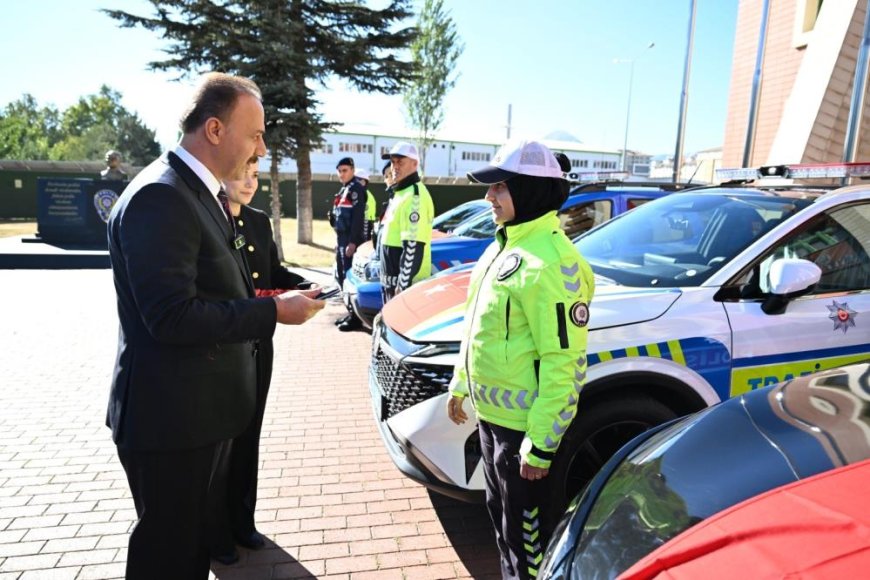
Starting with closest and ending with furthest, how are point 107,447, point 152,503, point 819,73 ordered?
point 152,503 → point 107,447 → point 819,73

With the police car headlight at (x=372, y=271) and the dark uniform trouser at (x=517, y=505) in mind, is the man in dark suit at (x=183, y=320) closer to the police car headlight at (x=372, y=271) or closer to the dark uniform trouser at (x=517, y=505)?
the dark uniform trouser at (x=517, y=505)

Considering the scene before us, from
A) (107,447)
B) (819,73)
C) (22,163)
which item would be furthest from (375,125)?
(107,447)

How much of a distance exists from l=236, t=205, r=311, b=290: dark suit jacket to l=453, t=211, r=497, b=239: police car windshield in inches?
151

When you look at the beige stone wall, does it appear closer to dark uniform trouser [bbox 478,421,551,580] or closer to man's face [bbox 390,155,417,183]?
man's face [bbox 390,155,417,183]

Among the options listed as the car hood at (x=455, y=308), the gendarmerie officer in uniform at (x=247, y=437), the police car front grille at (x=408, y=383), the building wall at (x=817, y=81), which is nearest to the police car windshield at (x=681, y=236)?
the car hood at (x=455, y=308)

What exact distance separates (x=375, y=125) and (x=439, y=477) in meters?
69.9

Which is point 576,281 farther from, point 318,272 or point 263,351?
point 318,272

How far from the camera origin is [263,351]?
2.99 metres

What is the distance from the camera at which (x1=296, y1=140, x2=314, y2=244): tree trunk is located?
555 inches

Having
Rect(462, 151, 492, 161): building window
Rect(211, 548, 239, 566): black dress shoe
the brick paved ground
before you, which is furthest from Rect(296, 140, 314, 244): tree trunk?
Rect(462, 151, 492, 161): building window

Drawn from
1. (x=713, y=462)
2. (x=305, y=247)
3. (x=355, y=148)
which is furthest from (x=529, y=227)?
(x=355, y=148)

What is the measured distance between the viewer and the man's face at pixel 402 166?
5133 mm

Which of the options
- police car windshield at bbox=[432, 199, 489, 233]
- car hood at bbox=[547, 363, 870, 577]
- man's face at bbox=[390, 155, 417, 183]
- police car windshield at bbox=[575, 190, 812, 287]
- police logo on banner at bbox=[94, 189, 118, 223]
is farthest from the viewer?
police logo on banner at bbox=[94, 189, 118, 223]

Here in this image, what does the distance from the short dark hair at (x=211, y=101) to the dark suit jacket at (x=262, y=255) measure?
110 cm
